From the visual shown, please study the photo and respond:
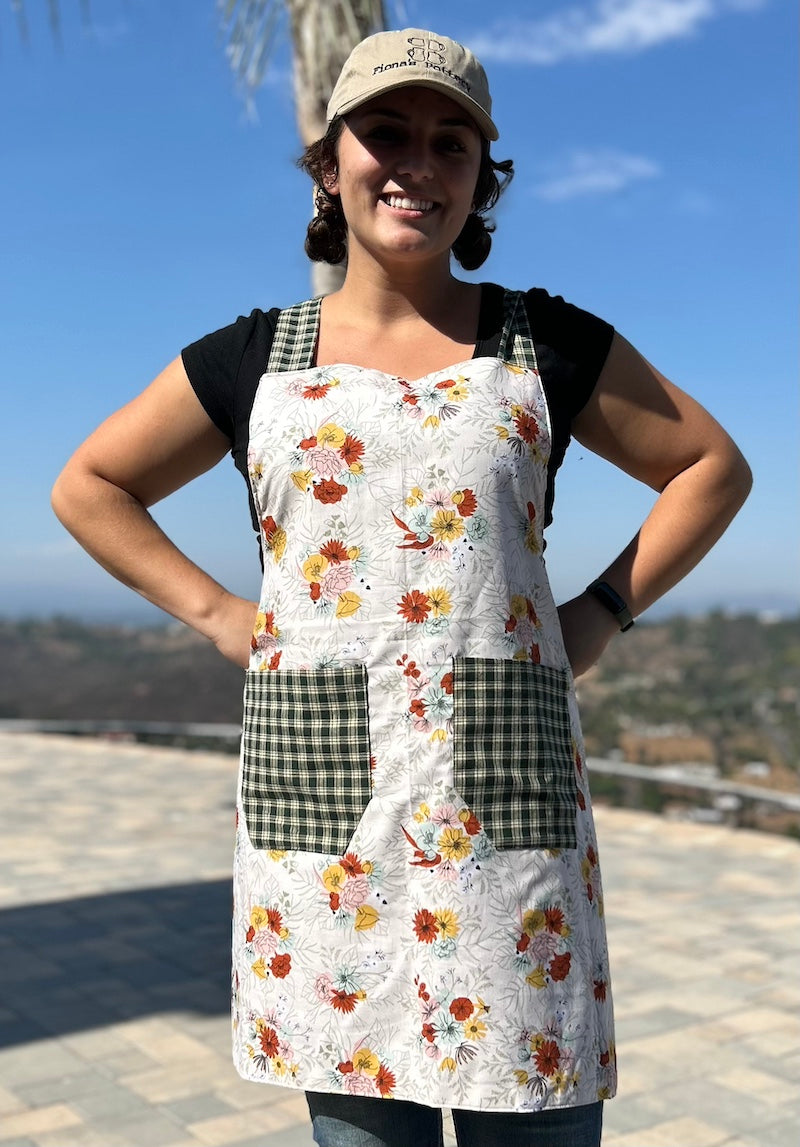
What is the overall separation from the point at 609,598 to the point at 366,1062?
27.2 inches

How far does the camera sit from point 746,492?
1.71 meters

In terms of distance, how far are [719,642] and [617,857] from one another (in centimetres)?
571

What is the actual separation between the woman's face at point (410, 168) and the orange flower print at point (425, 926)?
83cm

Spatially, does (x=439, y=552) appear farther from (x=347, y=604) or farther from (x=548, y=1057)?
(x=548, y=1057)

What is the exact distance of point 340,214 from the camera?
1788mm

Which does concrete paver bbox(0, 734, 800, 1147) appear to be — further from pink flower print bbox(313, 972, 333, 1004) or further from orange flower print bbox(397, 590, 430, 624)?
orange flower print bbox(397, 590, 430, 624)

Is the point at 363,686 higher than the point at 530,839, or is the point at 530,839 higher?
the point at 363,686

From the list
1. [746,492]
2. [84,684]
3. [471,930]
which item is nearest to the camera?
[471,930]

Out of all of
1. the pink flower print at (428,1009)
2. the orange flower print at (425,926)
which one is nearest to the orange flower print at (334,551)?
the orange flower print at (425,926)

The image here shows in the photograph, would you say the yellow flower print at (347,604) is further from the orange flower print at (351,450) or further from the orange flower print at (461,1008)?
the orange flower print at (461,1008)

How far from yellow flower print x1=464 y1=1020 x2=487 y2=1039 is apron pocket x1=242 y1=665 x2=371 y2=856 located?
0.84 feet

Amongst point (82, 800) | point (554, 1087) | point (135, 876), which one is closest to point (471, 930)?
point (554, 1087)

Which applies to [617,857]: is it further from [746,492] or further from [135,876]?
[746,492]

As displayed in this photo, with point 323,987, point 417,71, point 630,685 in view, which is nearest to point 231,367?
point 417,71
